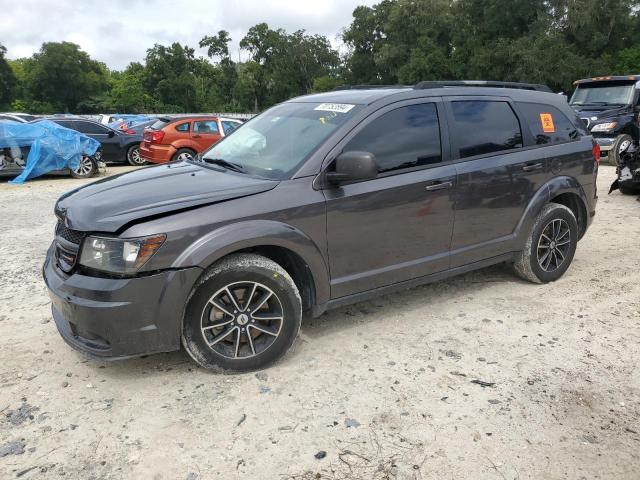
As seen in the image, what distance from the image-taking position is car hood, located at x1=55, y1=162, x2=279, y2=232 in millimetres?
3074

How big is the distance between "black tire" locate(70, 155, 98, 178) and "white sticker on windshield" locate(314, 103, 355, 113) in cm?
1059

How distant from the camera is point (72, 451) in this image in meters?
2.69

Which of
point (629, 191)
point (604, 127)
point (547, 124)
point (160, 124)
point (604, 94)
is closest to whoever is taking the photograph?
point (547, 124)

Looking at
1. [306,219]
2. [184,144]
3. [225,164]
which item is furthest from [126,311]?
[184,144]

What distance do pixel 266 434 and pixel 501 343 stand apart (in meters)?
1.87

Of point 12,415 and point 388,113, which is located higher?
point 388,113

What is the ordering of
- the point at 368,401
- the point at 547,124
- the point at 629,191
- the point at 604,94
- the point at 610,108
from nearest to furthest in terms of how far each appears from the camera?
1. the point at 368,401
2. the point at 547,124
3. the point at 629,191
4. the point at 610,108
5. the point at 604,94

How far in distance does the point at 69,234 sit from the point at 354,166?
1798 millimetres

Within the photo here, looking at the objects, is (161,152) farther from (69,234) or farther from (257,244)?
(257,244)

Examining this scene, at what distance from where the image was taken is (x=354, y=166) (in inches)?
133

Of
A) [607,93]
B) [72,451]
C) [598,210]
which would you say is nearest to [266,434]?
[72,451]

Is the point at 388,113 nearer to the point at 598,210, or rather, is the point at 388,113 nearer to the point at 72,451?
the point at 72,451

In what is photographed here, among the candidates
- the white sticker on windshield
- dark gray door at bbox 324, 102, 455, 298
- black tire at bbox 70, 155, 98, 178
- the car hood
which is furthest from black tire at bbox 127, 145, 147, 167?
dark gray door at bbox 324, 102, 455, 298

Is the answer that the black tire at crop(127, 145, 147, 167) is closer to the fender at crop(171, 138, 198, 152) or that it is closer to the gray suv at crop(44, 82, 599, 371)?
the fender at crop(171, 138, 198, 152)
